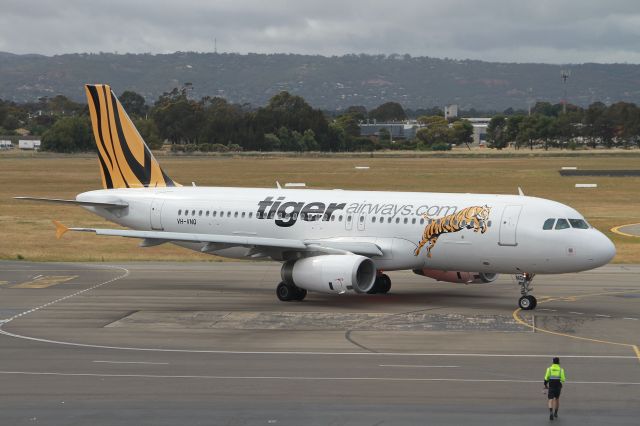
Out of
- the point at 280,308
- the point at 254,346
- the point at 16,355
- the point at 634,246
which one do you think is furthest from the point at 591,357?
the point at 634,246

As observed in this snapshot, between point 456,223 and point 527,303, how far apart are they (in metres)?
3.99

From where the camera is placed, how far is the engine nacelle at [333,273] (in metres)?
41.0

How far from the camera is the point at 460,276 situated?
4497 centimetres

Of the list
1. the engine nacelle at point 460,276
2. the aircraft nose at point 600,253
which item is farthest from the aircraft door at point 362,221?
the aircraft nose at point 600,253

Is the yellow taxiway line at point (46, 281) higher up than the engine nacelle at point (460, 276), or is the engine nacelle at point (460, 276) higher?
the engine nacelle at point (460, 276)

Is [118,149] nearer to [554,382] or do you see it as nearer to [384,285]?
[384,285]

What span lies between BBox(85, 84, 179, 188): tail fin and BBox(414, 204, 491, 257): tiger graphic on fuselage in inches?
595

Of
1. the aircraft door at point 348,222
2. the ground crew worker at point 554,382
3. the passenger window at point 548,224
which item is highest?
the passenger window at point 548,224

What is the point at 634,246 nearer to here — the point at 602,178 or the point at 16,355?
the point at 16,355

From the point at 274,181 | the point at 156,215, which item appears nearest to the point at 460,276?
the point at 156,215

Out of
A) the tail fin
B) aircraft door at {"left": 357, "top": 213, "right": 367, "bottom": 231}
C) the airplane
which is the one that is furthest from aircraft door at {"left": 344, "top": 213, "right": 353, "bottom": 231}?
the tail fin

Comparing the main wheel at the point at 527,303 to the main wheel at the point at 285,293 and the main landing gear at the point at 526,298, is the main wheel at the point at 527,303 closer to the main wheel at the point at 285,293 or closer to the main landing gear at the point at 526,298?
the main landing gear at the point at 526,298

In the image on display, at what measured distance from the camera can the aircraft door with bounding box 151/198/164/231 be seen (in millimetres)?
49875

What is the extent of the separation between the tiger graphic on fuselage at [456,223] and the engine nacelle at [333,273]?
240 centimetres
